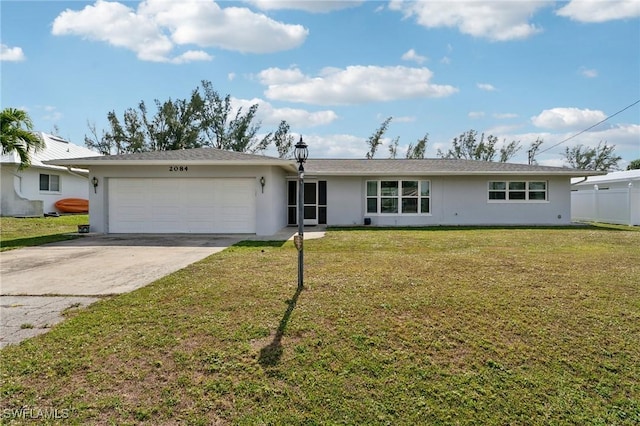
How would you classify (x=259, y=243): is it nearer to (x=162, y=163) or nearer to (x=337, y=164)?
(x=162, y=163)

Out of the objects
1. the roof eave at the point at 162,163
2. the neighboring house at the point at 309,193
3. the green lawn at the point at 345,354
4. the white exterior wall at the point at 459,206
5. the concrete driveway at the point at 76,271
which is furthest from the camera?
the white exterior wall at the point at 459,206

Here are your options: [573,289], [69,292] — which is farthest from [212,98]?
[573,289]

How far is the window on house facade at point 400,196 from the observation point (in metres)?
16.6

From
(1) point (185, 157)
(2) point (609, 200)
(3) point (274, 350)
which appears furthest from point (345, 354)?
(2) point (609, 200)

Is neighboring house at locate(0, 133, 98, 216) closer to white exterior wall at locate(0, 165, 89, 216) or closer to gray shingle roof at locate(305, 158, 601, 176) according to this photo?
white exterior wall at locate(0, 165, 89, 216)

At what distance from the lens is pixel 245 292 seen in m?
5.32

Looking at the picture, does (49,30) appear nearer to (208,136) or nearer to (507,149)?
(208,136)

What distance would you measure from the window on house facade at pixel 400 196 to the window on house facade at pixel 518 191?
2999mm

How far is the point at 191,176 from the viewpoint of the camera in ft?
42.4

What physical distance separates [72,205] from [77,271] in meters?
16.6

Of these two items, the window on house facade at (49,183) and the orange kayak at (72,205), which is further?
the orange kayak at (72,205)

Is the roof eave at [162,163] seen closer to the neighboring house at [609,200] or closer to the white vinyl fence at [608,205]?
the neighboring house at [609,200]

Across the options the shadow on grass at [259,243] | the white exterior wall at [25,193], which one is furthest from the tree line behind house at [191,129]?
the shadow on grass at [259,243]

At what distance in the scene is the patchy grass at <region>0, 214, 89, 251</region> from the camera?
11078 mm
